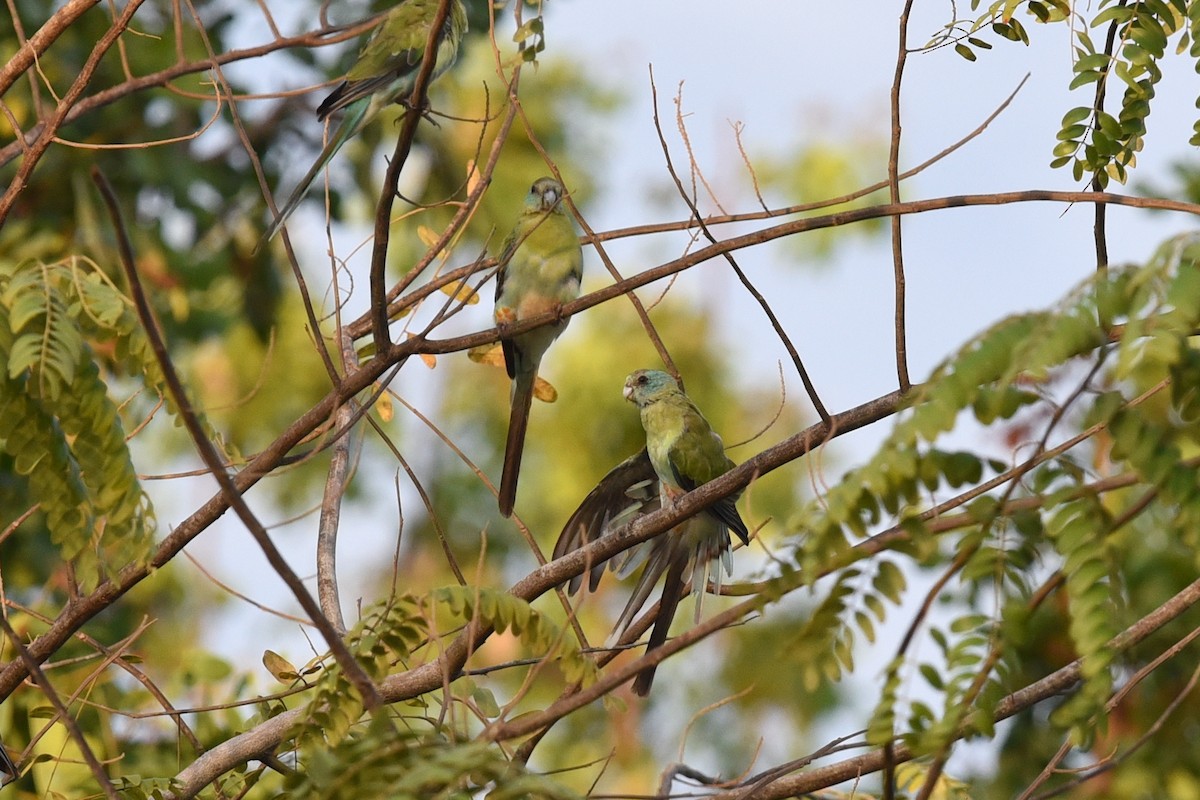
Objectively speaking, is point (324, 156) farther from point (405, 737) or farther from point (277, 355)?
point (277, 355)

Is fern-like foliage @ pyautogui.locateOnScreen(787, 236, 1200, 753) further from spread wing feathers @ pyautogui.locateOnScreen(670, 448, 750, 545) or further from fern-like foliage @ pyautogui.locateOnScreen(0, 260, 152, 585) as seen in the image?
spread wing feathers @ pyautogui.locateOnScreen(670, 448, 750, 545)

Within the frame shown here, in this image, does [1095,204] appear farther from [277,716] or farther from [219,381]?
[219,381]

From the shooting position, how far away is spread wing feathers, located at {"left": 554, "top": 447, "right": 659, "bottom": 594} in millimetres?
4074

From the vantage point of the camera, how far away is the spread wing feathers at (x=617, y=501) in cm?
407

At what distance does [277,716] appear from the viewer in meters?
2.86

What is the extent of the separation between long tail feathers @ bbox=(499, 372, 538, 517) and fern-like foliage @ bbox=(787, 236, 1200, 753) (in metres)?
2.10

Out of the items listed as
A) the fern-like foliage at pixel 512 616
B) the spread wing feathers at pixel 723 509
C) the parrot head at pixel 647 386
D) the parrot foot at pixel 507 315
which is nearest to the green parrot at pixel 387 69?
the parrot foot at pixel 507 315

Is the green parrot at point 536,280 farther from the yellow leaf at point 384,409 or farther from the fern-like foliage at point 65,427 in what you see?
the fern-like foliage at point 65,427

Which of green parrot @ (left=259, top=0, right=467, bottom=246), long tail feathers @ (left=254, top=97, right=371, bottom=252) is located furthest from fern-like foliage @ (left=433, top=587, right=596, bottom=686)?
green parrot @ (left=259, top=0, right=467, bottom=246)

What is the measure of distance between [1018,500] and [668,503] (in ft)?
7.61

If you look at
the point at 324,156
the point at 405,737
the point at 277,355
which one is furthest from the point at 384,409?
the point at 277,355

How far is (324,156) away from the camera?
3.68 meters

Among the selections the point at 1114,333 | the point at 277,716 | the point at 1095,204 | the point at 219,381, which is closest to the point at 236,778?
the point at 277,716

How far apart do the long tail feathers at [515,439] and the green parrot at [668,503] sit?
0.20 meters
